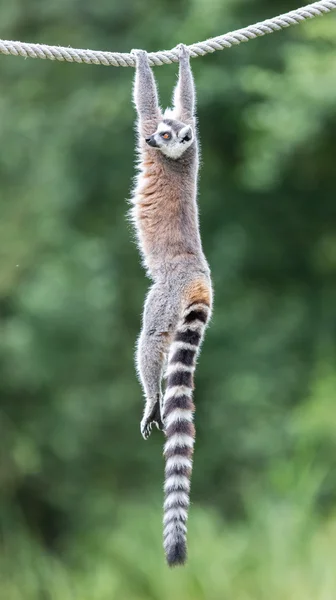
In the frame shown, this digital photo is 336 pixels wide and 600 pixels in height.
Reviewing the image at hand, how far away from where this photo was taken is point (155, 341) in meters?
4.60

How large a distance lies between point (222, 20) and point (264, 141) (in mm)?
1007

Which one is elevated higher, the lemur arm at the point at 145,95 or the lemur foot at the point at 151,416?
the lemur arm at the point at 145,95

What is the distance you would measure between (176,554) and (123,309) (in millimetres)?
7452

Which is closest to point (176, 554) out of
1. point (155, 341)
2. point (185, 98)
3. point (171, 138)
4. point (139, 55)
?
point (155, 341)

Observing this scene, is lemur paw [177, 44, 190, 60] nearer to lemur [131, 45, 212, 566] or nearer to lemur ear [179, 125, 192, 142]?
lemur [131, 45, 212, 566]

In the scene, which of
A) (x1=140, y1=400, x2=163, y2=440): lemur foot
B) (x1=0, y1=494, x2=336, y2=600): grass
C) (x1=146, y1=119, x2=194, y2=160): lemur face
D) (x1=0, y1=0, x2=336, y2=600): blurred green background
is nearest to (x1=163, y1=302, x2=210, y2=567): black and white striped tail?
(x1=140, y1=400, x2=163, y2=440): lemur foot

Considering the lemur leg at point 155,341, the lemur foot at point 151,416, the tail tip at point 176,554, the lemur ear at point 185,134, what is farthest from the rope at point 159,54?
the tail tip at point 176,554

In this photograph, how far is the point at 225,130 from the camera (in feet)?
34.7

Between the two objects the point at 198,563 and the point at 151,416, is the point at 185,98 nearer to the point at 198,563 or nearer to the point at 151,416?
the point at 151,416

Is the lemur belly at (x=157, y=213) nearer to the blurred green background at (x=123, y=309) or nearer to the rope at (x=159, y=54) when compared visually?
the rope at (x=159, y=54)

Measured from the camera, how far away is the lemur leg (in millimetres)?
4555

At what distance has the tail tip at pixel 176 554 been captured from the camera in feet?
12.0

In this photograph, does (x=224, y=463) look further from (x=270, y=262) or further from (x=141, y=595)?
(x=141, y=595)

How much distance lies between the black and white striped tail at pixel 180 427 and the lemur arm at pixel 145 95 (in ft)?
3.74
